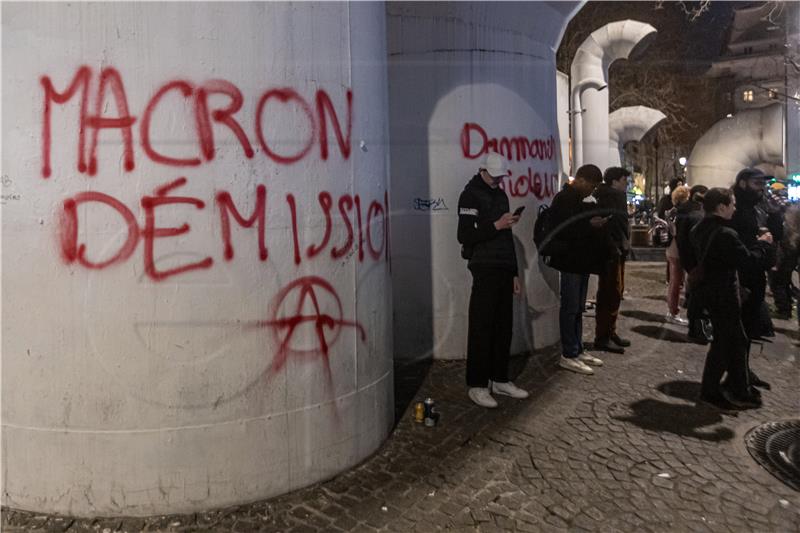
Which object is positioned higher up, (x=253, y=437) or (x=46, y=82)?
(x=46, y=82)

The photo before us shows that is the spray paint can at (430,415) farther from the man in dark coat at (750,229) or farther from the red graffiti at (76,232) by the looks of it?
the man in dark coat at (750,229)

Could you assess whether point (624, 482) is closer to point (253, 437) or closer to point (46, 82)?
point (253, 437)

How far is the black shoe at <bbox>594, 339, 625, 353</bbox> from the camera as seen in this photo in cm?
634

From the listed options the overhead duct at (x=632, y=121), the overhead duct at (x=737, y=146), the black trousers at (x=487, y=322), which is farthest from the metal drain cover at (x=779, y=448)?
the overhead duct at (x=737, y=146)

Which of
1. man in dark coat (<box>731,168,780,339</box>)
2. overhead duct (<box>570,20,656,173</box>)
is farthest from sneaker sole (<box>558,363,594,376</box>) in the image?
overhead duct (<box>570,20,656,173</box>)

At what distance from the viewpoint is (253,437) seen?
3238 mm

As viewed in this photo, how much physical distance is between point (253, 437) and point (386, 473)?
87 cm

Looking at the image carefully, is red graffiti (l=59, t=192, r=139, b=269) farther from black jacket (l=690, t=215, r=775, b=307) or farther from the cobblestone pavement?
black jacket (l=690, t=215, r=775, b=307)

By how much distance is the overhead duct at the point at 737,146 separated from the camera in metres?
27.1

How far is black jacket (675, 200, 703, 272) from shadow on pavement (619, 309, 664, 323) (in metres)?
1.69

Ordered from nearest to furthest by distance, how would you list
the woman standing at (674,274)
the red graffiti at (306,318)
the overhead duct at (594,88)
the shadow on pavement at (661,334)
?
the red graffiti at (306,318) → the shadow on pavement at (661,334) → the woman standing at (674,274) → the overhead duct at (594,88)

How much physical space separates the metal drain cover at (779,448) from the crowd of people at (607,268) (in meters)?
0.35

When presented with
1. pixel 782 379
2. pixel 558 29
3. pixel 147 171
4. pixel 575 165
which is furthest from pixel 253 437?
pixel 575 165

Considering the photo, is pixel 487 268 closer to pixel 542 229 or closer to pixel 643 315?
pixel 542 229
